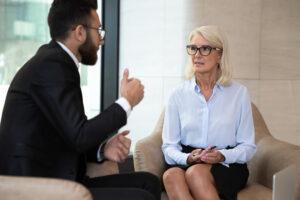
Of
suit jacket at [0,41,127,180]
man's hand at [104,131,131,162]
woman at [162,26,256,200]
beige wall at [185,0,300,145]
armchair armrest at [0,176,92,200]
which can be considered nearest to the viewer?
armchair armrest at [0,176,92,200]

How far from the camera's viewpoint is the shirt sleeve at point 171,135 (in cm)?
235

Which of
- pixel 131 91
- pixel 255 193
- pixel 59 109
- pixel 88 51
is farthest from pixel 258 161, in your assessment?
pixel 59 109

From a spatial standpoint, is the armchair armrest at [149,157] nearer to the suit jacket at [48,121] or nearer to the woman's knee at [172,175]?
the woman's knee at [172,175]

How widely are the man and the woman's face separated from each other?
68 cm

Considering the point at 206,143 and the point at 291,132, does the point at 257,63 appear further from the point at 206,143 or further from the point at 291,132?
the point at 206,143

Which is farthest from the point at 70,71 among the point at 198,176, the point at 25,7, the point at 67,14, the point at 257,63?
the point at 257,63

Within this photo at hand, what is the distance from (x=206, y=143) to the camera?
2361 millimetres

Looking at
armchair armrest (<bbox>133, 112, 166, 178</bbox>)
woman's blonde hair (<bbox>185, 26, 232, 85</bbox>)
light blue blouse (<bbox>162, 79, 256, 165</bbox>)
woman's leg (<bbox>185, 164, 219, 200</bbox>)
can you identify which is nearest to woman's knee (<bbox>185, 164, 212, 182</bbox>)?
woman's leg (<bbox>185, 164, 219, 200</bbox>)

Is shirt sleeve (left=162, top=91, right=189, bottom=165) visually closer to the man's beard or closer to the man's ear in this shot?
the man's beard

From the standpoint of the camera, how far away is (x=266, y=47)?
131 inches

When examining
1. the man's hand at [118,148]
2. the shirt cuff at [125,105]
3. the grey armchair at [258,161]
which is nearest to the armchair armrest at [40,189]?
the shirt cuff at [125,105]

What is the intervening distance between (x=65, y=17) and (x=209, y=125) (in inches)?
37.6

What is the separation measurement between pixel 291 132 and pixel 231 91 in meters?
1.16

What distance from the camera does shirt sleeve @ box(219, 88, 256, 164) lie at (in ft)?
7.47
